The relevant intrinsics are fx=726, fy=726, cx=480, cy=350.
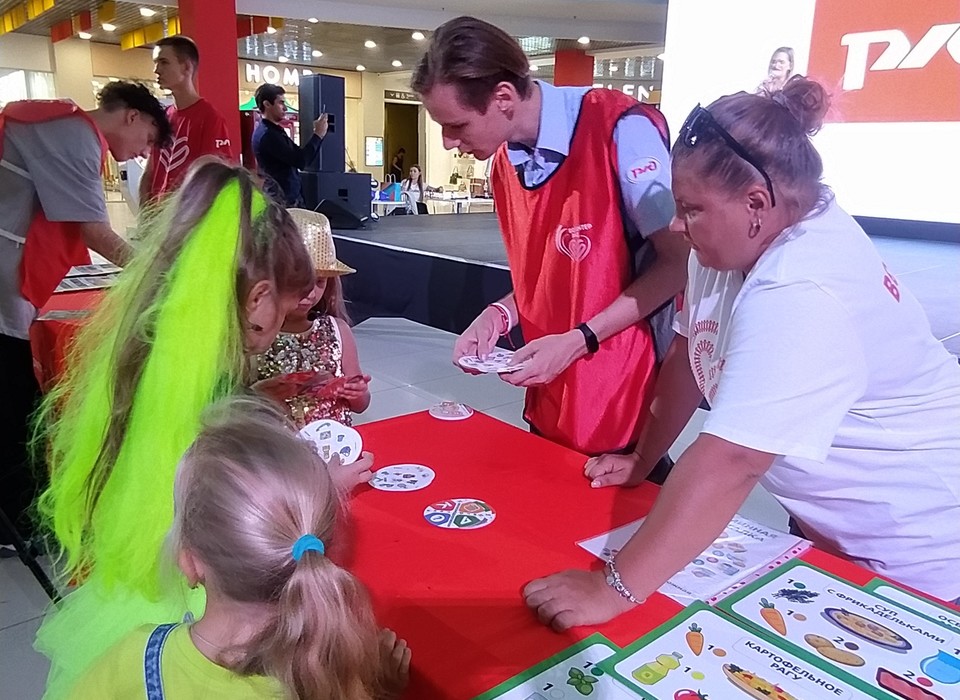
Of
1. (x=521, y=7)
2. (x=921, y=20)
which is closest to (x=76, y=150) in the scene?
(x=921, y=20)

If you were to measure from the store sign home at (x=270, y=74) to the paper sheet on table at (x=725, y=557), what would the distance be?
48.2 ft

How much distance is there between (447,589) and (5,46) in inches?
586

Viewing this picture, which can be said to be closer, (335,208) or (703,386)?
(703,386)

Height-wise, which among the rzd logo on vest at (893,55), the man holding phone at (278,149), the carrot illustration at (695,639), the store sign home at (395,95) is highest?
the store sign home at (395,95)

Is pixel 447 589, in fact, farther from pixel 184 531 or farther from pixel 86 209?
pixel 86 209

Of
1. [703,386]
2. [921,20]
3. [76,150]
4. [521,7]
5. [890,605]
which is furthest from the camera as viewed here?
[521,7]

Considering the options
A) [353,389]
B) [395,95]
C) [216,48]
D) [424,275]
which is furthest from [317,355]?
[395,95]

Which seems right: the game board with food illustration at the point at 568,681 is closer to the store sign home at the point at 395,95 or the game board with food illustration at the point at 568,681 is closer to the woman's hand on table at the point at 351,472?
the woman's hand on table at the point at 351,472

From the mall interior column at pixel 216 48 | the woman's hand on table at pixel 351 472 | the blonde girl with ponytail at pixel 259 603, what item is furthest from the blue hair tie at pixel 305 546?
the mall interior column at pixel 216 48

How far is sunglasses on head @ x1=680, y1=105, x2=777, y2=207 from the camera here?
81cm

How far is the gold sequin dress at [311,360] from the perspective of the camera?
136 centimetres

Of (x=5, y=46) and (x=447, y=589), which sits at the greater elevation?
(x=5, y=46)

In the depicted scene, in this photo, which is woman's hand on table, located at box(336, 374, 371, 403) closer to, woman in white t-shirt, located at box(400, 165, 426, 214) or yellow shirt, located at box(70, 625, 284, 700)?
yellow shirt, located at box(70, 625, 284, 700)

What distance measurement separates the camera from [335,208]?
17.3 feet
